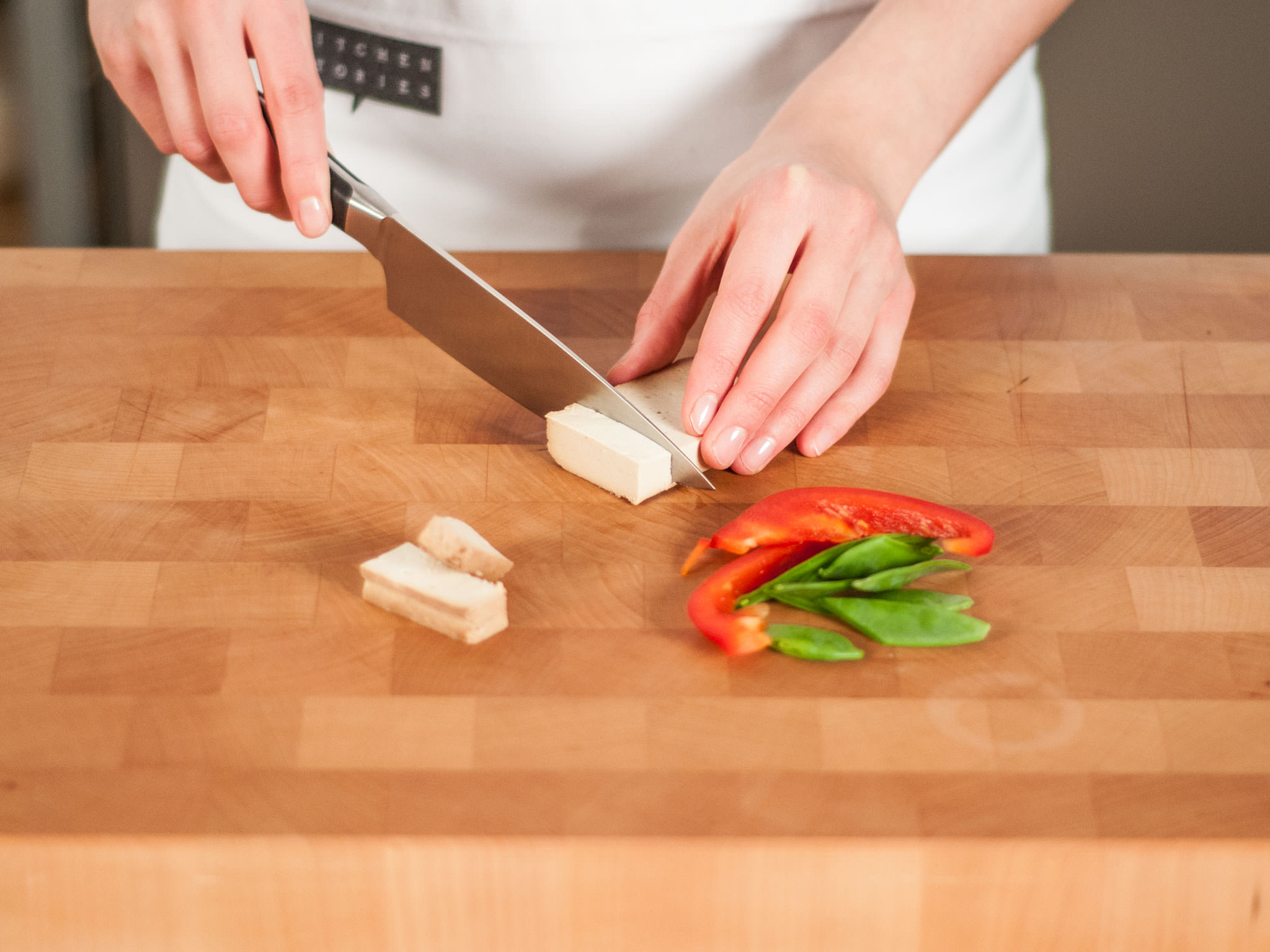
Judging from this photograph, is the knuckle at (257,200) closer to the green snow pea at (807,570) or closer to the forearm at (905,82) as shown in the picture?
the forearm at (905,82)

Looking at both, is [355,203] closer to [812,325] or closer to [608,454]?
[608,454]

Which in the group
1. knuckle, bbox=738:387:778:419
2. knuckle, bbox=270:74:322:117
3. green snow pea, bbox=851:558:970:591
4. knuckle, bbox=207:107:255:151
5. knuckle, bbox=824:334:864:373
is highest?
knuckle, bbox=270:74:322:117

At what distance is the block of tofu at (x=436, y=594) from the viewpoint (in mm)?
1113

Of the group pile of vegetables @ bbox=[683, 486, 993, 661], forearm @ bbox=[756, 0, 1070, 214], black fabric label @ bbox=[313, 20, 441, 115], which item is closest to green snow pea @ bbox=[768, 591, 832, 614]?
pile of vegetables @ bbox=[683, 486, 993, 661]

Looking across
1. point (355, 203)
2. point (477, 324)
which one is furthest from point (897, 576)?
point (355, 203)

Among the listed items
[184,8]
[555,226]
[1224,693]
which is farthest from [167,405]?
[1224,693]

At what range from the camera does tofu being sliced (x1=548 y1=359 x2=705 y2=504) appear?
4.17 ft

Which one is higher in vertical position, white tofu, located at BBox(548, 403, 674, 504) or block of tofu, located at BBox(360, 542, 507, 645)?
white tofu, located at BBox(548, 403, 674, 504)

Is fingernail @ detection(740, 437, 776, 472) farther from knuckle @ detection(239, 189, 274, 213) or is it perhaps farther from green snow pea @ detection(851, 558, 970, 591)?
knuckle @ detection(239, 189, 274, 213)

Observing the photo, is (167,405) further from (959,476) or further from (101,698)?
(959,476)

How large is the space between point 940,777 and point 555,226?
1138 millimetres

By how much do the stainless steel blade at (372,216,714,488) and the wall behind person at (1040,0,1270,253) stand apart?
2199mm

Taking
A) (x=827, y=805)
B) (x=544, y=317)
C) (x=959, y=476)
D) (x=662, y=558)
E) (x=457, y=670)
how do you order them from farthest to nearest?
(x=544, y=317)
(x=959, y=476)
(x=662, y=558)
(x=457, y=670)
(x=827, y=805)

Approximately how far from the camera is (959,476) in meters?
1.35
